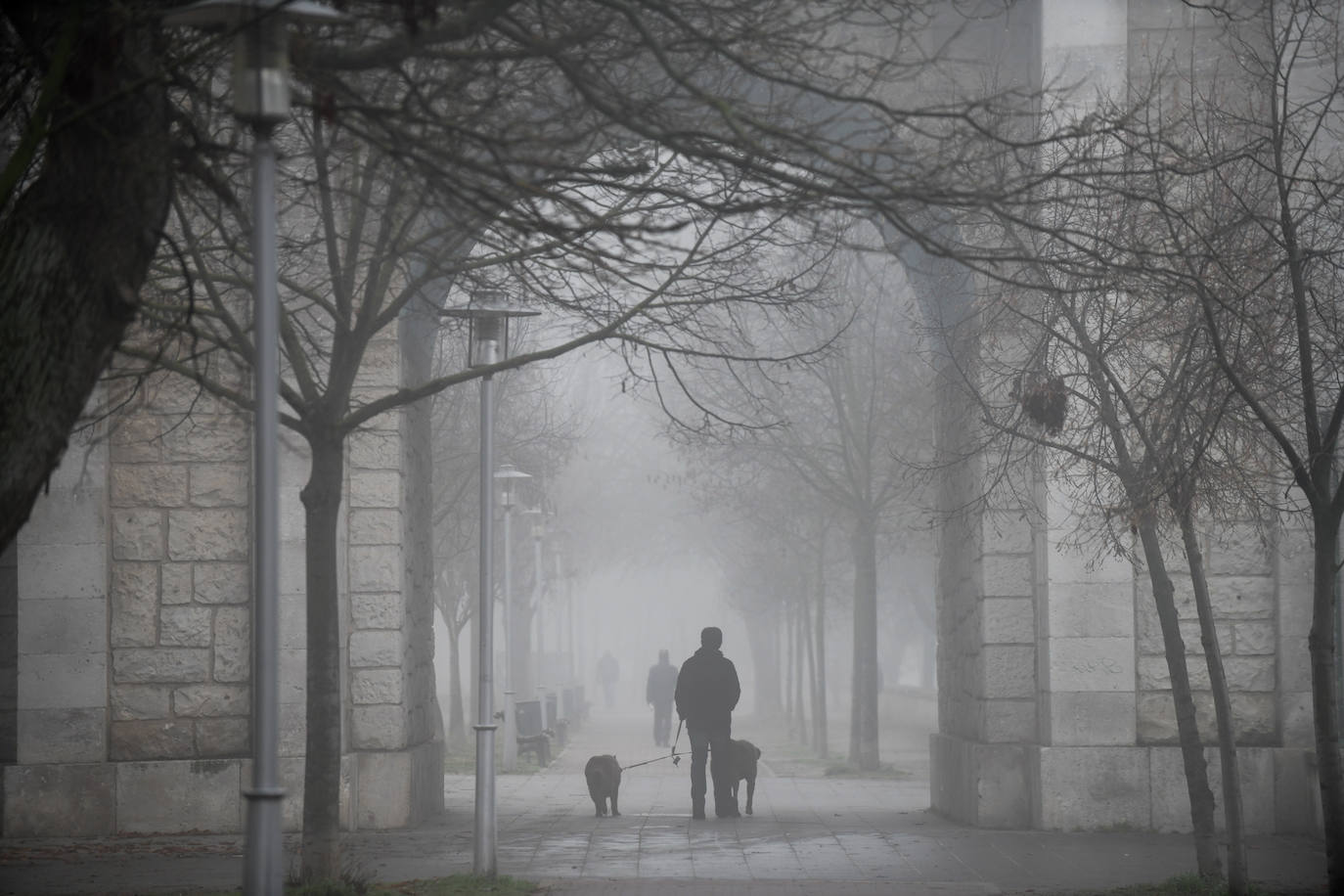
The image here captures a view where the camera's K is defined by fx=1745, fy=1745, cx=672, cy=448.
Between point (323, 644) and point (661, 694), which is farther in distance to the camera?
point (661, 694)

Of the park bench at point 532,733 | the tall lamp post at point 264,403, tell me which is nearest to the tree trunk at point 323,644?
the tall lamp post at point 264,403

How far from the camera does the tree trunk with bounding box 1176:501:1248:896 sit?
9.62 m

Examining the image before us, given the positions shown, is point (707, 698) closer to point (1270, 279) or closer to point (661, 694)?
point (1270, 279)

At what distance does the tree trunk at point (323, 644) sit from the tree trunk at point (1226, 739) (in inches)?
190

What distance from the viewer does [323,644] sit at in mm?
10273

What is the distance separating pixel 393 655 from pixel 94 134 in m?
8.93

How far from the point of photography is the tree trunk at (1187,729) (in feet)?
34.4

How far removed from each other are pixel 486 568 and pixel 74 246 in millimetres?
5758

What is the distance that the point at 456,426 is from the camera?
28484 mm

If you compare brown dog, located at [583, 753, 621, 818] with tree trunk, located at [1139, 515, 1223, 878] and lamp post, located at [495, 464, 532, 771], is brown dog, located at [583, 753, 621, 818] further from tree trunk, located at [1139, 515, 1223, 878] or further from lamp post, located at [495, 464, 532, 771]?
lamp post, located at [495, 464, 532, 771]

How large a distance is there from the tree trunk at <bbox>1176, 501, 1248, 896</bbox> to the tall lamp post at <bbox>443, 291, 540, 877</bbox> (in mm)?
4409

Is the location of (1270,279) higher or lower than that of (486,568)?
higher

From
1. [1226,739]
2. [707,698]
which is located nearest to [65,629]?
[707,698]

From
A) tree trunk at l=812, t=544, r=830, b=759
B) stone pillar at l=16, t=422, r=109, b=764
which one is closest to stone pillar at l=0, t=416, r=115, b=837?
stone pillar at l=16, t=422, r=109, b=764
